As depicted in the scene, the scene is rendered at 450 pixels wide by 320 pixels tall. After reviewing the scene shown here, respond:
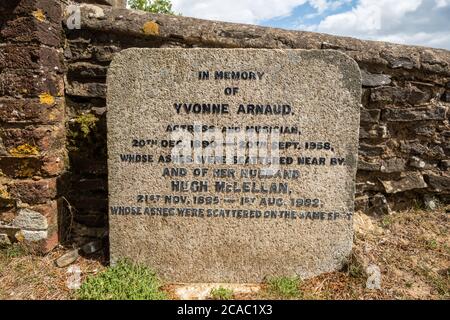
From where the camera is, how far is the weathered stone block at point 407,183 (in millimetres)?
3347

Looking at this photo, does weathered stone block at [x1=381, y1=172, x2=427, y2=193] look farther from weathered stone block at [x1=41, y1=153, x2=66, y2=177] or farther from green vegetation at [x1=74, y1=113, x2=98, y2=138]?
weathered stone block at [x1=41, y1=153, x2=66, y2=177]

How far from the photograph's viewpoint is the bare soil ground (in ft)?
7.99

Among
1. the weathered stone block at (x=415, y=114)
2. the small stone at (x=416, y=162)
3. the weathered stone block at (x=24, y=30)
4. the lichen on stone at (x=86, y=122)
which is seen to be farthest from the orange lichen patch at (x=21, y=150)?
the small stone at (x=416, y=162)

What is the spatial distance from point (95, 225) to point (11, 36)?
1.65 meters

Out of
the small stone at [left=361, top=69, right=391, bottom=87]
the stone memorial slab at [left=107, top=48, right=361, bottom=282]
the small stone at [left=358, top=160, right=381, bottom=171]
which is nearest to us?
the stone memorial slab at [left=107, top=48, right=361, bottom=282]

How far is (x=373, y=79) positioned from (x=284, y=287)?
1.99 metres

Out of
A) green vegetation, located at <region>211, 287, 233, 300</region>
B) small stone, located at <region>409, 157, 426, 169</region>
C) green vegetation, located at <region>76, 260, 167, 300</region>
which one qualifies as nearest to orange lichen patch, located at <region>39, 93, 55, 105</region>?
green vegetation, located at <region>76, 260, 167, 300</region>

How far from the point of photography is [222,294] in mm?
2438

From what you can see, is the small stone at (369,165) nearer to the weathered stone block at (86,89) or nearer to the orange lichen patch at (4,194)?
the weathered stone block at (86,89)

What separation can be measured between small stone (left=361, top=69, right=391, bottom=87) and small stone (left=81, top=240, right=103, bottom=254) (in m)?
2.73

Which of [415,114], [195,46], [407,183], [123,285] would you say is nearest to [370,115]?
[415,114]

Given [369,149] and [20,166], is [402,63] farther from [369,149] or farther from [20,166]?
[20,166]

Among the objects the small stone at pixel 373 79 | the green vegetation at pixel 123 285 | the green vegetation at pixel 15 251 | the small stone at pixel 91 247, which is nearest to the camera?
the green vegetation at pixel 123 285

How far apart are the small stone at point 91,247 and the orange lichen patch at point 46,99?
1203 millimetres
